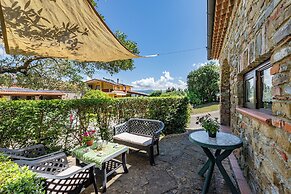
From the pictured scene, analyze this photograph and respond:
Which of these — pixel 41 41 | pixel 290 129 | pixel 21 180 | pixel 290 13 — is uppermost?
pixel 41 41

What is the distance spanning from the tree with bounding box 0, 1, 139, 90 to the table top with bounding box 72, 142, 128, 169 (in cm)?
305

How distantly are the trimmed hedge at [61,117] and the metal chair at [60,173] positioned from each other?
4.49ft

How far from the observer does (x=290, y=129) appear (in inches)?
43.8

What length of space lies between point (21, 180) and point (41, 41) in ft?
5.65

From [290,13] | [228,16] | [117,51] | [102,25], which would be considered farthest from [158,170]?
[228,16]

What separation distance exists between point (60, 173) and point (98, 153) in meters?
0.65

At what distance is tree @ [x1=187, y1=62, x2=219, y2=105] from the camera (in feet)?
55.9

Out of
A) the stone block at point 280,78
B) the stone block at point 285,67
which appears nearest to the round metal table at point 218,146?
the stone block at point 280,78

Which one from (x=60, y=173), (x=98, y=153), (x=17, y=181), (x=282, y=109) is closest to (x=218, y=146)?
(x=282, y=109)

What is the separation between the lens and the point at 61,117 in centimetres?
381

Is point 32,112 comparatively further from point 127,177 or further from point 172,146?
point 172,146

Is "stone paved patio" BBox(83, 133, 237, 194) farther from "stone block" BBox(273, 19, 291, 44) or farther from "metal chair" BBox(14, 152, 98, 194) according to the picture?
"stone block" BBox(273, 19, 291, 44)

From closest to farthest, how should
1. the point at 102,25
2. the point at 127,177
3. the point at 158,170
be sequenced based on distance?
the point at 102,25, the point at 127,177, the point at 158,170

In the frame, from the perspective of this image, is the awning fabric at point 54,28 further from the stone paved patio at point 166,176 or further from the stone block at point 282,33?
the stone paved patio at point 166,176
